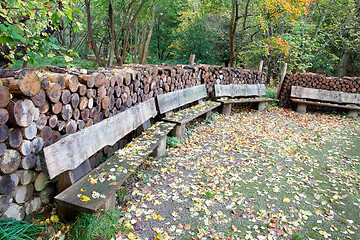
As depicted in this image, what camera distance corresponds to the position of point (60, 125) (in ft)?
8.15

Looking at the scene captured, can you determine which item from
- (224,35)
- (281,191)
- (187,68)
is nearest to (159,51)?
(224,35)

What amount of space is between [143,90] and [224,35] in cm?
1080

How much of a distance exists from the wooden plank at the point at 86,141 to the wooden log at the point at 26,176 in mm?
248

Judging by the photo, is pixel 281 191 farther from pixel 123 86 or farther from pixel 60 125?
pixel 60 125

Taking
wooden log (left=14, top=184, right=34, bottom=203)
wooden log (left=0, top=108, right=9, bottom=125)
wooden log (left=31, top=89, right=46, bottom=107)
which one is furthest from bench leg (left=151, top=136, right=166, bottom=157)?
wooden log (left=0, top=108, right=9, bottom=125)

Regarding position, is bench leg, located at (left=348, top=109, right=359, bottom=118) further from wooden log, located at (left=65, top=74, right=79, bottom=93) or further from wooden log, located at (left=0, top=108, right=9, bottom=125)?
wooden log, located at (left=0, top=108, right=9, bottom=125)

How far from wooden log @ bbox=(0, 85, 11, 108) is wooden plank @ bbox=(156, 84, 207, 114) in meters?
2.99

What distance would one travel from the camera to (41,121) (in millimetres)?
2229

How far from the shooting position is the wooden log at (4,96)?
5.87 ft

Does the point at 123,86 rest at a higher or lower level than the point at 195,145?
higher

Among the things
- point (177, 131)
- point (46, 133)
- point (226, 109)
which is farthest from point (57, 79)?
point (226, 109)

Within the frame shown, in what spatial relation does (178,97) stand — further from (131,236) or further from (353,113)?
(353,113)

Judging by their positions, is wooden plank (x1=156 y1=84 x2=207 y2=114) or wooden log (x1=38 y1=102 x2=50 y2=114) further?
wooden plank (x1=156 y1=84 x2=207 y2=114)

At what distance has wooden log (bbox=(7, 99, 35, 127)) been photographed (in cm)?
190
